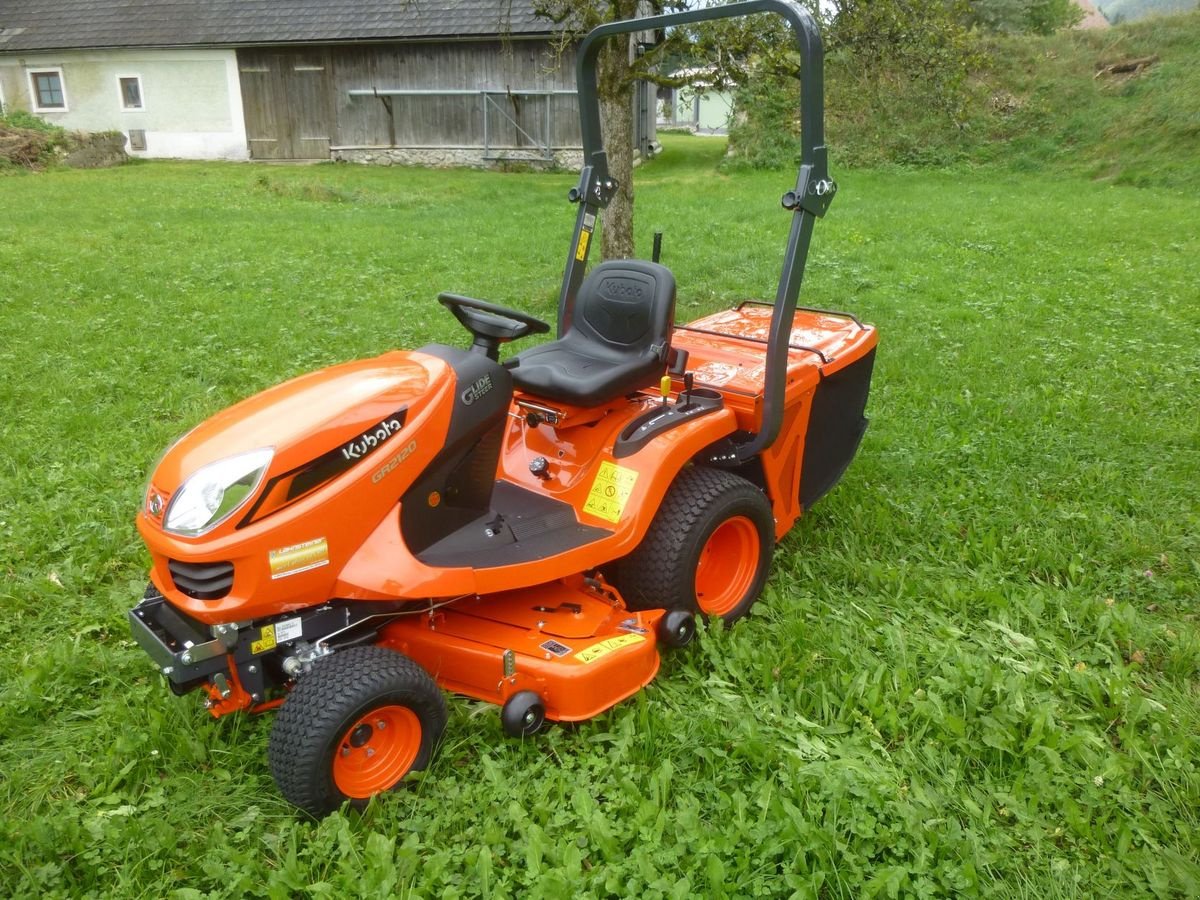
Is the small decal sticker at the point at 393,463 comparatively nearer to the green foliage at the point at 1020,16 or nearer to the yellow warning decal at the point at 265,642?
the yellow warning decal at the point at 265,642

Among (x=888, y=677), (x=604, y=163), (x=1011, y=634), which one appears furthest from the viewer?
(x=604, y=163)

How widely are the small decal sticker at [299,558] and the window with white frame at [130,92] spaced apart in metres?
23.6

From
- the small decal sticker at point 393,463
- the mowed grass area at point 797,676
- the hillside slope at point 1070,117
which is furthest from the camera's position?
the hillside slope at point 1070,117

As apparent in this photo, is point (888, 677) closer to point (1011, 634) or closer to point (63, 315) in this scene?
point (1011, 634)

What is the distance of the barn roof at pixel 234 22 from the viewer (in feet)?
62.9

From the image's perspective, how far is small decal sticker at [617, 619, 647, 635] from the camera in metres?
2.89

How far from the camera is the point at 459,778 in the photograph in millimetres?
2600

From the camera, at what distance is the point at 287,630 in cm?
246

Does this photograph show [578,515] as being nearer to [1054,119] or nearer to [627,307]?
[627,307]

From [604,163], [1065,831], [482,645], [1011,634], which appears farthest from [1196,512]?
[482,645]

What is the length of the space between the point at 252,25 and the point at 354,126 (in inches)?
127

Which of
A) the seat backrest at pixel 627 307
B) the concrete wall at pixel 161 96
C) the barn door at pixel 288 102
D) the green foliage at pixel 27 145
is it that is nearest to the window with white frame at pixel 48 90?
the concrete wall at pixel 161 96

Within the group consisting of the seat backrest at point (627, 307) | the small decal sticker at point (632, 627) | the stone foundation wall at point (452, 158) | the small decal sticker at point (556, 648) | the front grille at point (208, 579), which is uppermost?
the stone foundation wall at point (452, 158)

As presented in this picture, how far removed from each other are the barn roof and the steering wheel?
54.4 feet
